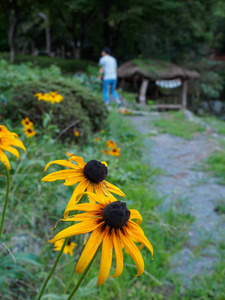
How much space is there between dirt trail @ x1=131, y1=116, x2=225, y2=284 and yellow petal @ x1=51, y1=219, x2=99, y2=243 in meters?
1.16

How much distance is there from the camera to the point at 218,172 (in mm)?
3512

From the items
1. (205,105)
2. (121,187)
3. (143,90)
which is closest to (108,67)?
(121,187)

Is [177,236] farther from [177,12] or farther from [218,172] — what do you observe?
[177,12]

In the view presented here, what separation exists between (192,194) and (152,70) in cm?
1017

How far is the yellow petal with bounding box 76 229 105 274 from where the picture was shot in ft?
1.62

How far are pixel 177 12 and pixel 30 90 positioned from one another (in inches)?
426

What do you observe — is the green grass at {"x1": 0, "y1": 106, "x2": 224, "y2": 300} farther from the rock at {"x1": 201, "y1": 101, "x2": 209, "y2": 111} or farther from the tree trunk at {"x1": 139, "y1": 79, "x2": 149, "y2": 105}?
the rock at {"x1": 201, "y1": 101, "x2": 209, "y2": 111}

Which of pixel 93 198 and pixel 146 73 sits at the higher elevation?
pixel 146 73

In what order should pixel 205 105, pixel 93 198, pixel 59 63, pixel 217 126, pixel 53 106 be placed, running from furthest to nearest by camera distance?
pixel 205 105 < pixel 59 63 < pixel 217 126 < pixel 53 106 < pixel 93 198

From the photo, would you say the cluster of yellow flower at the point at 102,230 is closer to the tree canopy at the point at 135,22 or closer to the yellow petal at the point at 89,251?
the yellow petal at the point at 89,251

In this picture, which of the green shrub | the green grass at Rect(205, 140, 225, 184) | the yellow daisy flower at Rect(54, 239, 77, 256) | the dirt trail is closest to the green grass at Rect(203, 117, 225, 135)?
the dirt trail

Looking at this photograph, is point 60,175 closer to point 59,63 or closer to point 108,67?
point 108,67

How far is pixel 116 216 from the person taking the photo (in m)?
0.58

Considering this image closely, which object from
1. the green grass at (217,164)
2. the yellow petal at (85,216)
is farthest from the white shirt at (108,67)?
the yellow petal at (85,216)
